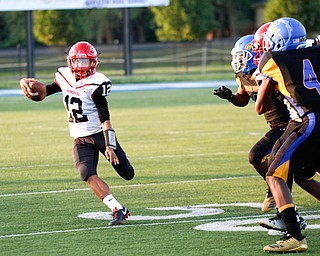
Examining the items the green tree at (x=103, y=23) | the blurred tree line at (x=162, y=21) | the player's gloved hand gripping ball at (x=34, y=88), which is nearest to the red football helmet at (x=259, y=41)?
the player's gloved hand gripping ball at (x=34, y=88)

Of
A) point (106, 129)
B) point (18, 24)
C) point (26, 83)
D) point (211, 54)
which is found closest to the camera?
point (106, 129)

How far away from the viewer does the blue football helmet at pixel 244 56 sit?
8.02 metres

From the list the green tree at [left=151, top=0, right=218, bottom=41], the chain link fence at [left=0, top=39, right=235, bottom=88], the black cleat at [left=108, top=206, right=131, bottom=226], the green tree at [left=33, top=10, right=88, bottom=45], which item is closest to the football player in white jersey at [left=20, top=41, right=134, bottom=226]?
the black cleat at [left=108, top=206, right=131, bottom=226]

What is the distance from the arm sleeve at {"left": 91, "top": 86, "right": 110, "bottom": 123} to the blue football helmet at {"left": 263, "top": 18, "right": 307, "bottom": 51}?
5.59 feet

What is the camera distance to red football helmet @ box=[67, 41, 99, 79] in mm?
7973

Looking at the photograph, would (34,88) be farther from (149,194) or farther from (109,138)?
(149,194)

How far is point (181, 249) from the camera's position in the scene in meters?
6.59

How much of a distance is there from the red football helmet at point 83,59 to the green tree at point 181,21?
1420 inches

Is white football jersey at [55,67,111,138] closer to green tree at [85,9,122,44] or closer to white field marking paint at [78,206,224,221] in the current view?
white field marking paint at [78,206,224,221]

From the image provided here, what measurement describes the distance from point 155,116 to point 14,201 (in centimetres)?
954

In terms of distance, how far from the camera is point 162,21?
44.6 metres

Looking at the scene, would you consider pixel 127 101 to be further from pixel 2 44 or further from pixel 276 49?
pixel 2 44

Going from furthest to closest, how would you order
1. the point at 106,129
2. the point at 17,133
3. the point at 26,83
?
the point at 17,133
the point at 26,83
the point at 106,129

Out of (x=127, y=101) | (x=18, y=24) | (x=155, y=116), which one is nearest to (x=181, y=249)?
(x=155, y=116)
